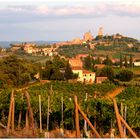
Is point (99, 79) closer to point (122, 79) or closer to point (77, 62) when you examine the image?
point (122, 79)

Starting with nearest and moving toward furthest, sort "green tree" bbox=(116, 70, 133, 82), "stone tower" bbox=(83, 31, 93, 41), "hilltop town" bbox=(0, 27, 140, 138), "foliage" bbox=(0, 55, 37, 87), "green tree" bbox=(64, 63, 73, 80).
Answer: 1. "hilltop town" bbox=(0, 27, 140, 138)
2. "foliage" bbox=(0, 55, 37, 87)
3. "green tree" bbox=(116, 70, 133, 82)
4. "green tree" bbox=(64, 63, 73, 80)
5. "stone tower" bbox=(83, 31, 93, 41)

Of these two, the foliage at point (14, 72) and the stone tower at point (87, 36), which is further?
the stone tower at point (87, 36)

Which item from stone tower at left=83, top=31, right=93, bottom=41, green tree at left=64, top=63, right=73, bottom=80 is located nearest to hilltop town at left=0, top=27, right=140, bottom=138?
green tree at left=64, top=63, right=73, bottom=80

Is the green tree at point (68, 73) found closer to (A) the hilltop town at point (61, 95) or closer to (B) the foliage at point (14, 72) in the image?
(A) the hilltop town at point (61, 95)

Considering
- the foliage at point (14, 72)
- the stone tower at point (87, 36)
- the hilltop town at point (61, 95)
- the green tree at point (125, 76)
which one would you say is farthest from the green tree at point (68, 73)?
the stone tower at point (87, 36)

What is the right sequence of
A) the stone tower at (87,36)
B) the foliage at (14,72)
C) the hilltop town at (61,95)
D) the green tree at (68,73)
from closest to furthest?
the hilltop town at (61,95) → the foliage at (14,72) → the green tree at (68,73) → the stone tower at (87,36)

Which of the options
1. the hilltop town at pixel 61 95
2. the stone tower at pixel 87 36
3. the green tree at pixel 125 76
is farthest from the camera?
the stone tower at pixel 87 36

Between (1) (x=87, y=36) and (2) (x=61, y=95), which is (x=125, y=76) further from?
(1) (x=87, y=36)

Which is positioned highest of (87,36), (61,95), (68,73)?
(61,95)

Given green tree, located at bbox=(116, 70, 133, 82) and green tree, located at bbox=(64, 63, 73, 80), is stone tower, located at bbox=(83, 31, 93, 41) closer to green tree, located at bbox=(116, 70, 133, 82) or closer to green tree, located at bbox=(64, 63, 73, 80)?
green tree, located at bbox=(64, 63, 73, 80)

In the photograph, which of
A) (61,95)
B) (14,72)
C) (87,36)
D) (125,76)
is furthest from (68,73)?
(87,36)

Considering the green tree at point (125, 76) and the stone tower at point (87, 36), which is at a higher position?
the stone tower at point (87, 36)

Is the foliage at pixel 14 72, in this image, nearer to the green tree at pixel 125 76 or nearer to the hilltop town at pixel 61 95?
the hilltop town at pixel 61 95

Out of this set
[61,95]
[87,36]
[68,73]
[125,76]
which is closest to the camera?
[61,95]
